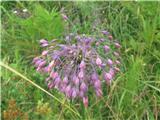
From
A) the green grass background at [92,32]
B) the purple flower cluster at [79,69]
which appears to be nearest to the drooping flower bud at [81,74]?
the purple flower cluster at [79,69]

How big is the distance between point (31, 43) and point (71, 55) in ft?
2.92

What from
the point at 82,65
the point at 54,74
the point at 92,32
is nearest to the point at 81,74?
the point at 82,65

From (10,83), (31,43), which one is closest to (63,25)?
(31,43)

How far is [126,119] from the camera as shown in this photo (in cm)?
220

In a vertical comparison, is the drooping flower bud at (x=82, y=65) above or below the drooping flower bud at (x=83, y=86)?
above

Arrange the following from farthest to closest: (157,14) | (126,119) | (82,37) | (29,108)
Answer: (157,14)
(29,108)
(126,119)
(82,37)

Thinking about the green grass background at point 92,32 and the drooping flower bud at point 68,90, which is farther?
the green grass background at point 92,32

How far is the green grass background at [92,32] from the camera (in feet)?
7.18

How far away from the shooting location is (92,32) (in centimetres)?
250

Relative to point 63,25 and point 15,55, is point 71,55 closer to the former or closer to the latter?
point 63,25

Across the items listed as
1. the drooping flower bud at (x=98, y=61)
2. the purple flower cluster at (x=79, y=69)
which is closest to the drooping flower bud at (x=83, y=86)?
the purple flower cluster at (x=79, y=69)

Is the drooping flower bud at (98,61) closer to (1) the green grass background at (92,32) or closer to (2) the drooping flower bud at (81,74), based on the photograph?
(2) the drooping flower bud at (81,74)

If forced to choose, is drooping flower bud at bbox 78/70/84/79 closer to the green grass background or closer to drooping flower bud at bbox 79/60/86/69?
drooping flower bud at bbox 79/60/86/69

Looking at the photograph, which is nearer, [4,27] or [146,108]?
[146,108]
